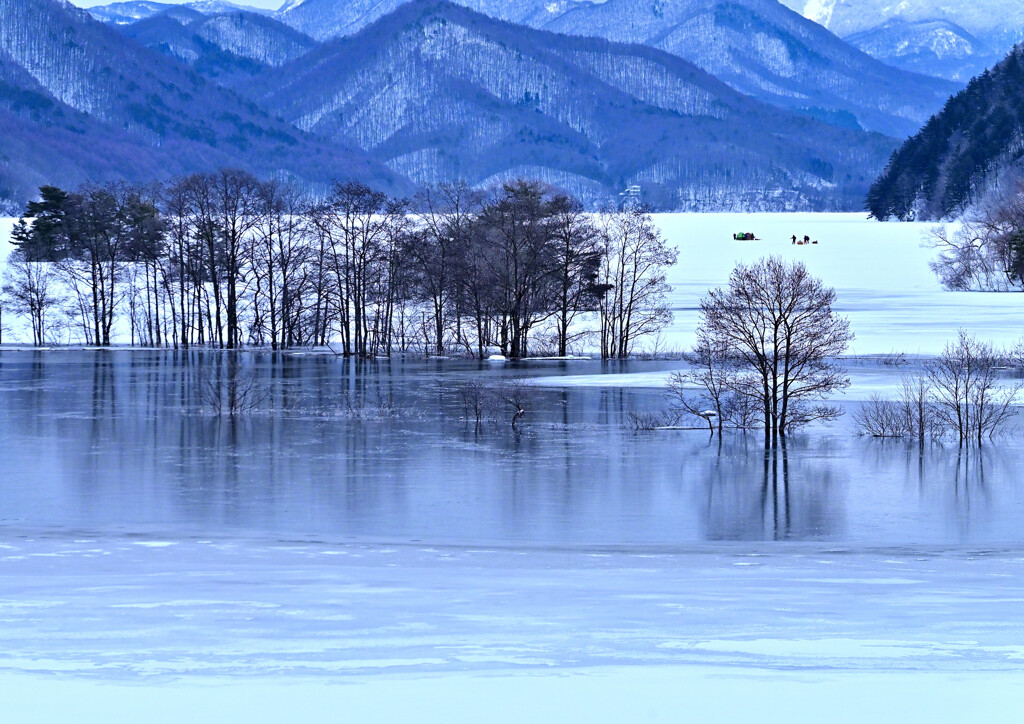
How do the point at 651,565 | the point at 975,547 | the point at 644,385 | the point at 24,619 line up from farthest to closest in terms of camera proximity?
the point at 644,385 < the point at 975,547 < the point at 651,565 < the point at 24,619

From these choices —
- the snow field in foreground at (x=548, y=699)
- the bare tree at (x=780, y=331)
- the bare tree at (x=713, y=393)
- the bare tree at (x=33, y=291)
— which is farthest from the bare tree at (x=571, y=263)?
the snow field in foreground at (x=548, y=699)

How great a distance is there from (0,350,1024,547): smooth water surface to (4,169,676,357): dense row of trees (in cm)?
2021

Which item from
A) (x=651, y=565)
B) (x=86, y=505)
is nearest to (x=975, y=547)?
(x=651, y=565)

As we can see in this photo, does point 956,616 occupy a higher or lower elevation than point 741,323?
lower

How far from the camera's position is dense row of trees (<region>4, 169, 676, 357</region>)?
5556 cm

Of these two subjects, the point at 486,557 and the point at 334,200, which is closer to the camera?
→ the point at 486,557

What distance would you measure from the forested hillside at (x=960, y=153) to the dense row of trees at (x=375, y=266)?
3599 inches

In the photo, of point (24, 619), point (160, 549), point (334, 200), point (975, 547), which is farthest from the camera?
point (334, 200)

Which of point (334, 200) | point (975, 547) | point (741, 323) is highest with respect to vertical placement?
point (334, 200)

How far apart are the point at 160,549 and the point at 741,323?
59.0 ft

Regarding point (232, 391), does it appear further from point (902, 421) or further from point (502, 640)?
point (502, 640)

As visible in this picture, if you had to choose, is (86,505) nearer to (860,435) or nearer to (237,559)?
(237,559)

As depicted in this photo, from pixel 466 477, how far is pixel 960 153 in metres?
149

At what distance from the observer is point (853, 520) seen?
18.1 meters
